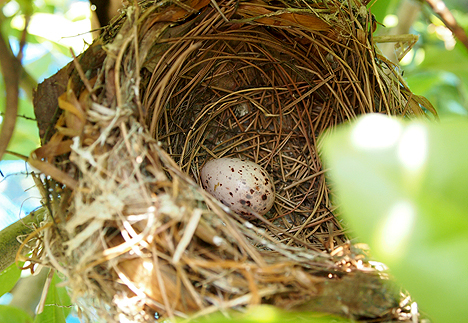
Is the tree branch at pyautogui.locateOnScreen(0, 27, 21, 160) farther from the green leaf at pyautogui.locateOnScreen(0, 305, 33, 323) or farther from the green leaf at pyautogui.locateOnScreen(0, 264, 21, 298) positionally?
the green leaf at pyautogui.locateOnScreen(0, 264, 21, 298)

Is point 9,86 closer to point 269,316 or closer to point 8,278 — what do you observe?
point 269,316

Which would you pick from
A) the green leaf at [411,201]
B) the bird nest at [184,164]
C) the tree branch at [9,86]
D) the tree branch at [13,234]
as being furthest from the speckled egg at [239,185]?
the green leaf at [411,201]

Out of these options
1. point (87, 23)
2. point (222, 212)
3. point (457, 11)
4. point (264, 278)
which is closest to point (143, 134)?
point (222, 212)

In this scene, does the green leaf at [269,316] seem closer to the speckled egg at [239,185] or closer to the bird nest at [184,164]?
the bird nest at [184,164]

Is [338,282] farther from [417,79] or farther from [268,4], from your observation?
[417,79]

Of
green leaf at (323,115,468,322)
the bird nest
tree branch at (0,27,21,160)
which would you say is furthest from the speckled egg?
green leaf at (323,115,468,322)

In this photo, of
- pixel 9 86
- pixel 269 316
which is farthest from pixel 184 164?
pixel 269 316
